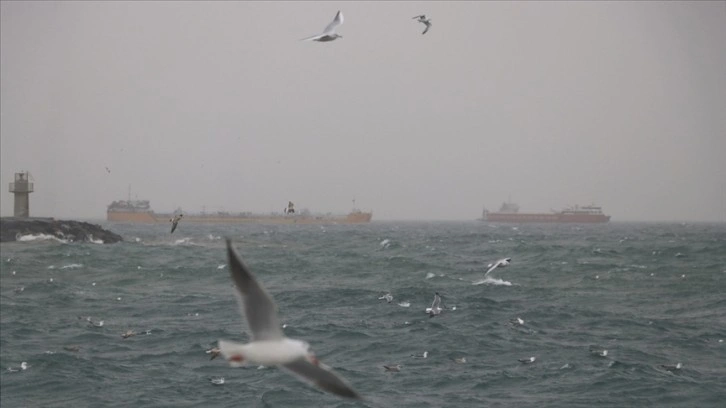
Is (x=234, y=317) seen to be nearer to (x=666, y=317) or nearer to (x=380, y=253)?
(x=666, y=317)

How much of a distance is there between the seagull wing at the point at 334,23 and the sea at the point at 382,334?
678 cm

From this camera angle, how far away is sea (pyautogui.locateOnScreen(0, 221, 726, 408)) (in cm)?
1866

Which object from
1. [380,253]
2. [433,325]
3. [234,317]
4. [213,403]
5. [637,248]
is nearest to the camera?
[213,403]

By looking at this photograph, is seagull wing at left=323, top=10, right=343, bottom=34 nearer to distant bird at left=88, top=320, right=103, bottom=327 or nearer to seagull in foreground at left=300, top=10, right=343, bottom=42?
seagull in foreground at left=300, top=10, right=343, bottom=42

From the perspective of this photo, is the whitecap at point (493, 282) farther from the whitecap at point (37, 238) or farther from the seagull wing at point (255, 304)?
the whitecap at point (37, 238)

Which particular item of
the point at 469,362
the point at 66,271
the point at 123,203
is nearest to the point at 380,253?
the point at 66,271

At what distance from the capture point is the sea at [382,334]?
18656 mm

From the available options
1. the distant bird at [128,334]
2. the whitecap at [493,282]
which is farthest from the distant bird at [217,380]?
the whitecap at [493,282]

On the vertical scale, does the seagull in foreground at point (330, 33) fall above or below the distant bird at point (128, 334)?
above

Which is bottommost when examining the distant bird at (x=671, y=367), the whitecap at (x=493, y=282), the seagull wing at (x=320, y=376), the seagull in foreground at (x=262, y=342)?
the distant bird at (x=671, y=367)

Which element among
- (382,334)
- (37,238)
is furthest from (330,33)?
(37,238)

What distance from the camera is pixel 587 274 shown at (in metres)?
44.9

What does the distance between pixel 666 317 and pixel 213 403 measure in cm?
1788

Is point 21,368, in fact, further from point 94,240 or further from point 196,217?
point 196,217
